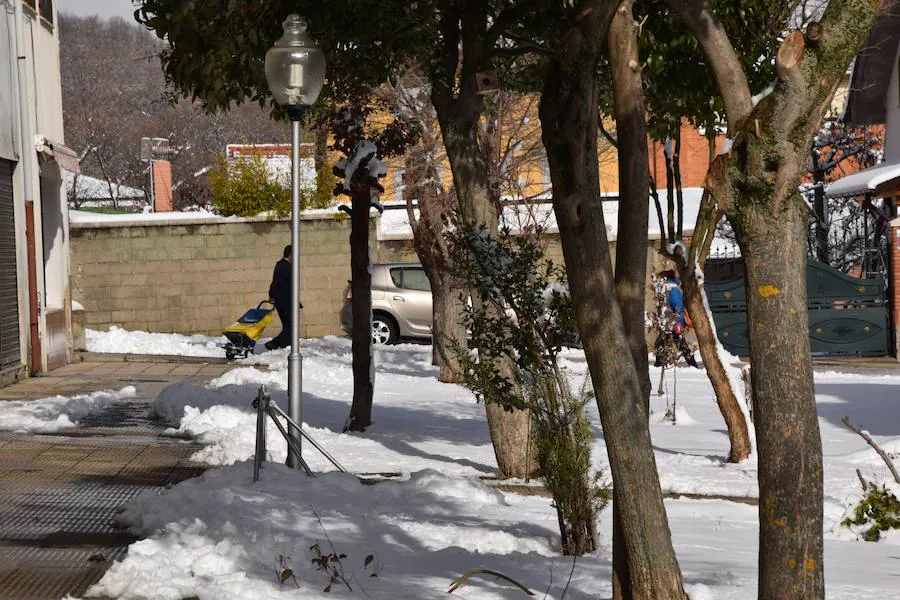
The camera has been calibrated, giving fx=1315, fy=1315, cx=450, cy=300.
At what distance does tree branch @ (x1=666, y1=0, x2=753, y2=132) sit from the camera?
469 centimetres

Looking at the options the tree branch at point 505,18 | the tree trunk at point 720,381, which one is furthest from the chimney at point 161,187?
the tree branch at point 505,18

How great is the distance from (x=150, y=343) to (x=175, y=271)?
3.01 meters

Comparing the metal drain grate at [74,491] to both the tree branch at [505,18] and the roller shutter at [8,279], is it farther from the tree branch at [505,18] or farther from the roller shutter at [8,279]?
the tree branch at [505,18]

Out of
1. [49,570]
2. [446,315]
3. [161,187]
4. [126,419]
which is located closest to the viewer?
[49,570]

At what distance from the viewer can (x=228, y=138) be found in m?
Result: 64.1

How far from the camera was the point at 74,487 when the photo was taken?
9.30 m

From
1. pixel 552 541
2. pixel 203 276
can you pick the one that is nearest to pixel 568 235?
pixel 552 541

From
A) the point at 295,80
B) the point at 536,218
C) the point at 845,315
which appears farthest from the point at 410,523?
the point at 536,218

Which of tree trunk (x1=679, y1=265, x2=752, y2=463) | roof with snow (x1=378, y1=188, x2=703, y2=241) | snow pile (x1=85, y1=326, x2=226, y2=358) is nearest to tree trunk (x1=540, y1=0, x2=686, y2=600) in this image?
tree trunk (x1=679, y1=265, x2=752, y2=463)

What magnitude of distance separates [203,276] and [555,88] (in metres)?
21.1

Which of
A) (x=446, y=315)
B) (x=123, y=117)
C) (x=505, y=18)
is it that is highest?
(x=123, y=117)

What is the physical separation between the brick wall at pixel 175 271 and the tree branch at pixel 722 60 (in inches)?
827

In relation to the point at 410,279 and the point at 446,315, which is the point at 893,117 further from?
the point at 446,315

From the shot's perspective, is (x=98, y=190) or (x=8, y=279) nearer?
(x=8, y=279)
